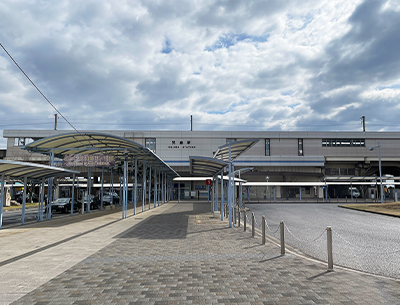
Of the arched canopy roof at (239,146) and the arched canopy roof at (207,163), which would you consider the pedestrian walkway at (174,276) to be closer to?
the arched canopy roof at (207,163)

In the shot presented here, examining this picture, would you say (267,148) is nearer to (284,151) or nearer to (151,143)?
(284,151)

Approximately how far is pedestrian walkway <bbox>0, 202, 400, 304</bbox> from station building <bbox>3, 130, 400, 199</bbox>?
44.0 meters

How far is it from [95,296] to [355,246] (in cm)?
826

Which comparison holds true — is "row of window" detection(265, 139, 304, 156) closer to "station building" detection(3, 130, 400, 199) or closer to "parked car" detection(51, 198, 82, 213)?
"station building" detection(3, 130, 400, 199)

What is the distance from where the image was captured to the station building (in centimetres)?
5316

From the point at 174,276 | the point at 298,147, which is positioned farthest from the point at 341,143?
the point at 174,276

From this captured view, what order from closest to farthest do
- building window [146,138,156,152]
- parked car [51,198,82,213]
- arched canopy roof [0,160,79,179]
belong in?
arched canopy roof [0,160,79,179]
parked car [51,198,82,213]
building window [146,138,156,152]

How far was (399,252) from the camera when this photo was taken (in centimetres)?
858

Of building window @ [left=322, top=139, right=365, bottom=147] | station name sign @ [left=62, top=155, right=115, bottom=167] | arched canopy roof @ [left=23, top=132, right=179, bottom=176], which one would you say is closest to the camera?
arched canopy roof @ [left=23, top=132, right=179, bottom=176]

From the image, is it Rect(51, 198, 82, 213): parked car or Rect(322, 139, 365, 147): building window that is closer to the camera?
Rect(51, 198, 82, 213): parked car

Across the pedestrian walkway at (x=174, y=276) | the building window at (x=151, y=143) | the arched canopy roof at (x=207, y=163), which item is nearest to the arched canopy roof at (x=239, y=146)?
the arched canopy roof at (x=207, y=163)

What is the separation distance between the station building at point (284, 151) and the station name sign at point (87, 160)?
34.3 m

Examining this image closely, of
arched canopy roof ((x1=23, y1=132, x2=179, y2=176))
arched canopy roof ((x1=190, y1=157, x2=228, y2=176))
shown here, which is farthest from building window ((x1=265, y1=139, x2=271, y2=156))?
arched canopy roof ((x1=23, y1=132, x2=179, y2=176))

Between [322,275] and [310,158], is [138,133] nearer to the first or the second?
[310,158]
